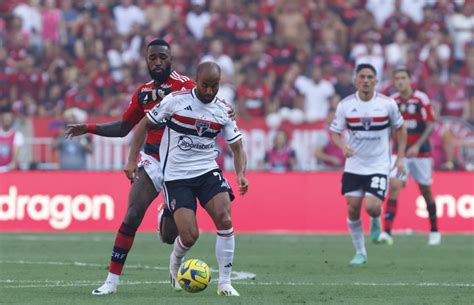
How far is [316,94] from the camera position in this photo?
2628cm

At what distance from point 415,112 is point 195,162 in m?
8.78

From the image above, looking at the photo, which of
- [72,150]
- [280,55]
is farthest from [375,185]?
[280,55]

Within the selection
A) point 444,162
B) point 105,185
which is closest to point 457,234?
point 444,162

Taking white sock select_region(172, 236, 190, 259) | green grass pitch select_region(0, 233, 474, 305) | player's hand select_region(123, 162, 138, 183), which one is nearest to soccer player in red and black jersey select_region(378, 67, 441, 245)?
green grass pitch select_region(0, 233, 474, 305)

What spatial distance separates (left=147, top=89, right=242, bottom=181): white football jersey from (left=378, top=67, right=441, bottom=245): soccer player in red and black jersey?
8102 mm

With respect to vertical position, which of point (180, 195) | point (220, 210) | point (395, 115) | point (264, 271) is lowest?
point (264, 271)

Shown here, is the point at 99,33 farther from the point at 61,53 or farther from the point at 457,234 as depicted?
the point at 457,234

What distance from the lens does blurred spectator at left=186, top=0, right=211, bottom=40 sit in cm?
2855

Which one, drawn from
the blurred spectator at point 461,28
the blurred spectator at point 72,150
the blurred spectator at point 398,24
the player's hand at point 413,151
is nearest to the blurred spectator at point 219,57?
the blurred spectator at point 398,24

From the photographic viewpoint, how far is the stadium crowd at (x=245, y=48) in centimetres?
2636

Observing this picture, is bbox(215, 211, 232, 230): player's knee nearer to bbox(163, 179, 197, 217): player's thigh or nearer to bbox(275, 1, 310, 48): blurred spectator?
bbox(163, 179, 197, 217): player's thigh

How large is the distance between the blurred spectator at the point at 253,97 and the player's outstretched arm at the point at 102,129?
1401cm

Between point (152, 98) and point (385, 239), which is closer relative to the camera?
point (152, 98)

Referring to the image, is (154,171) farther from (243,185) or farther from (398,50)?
(398,50)
